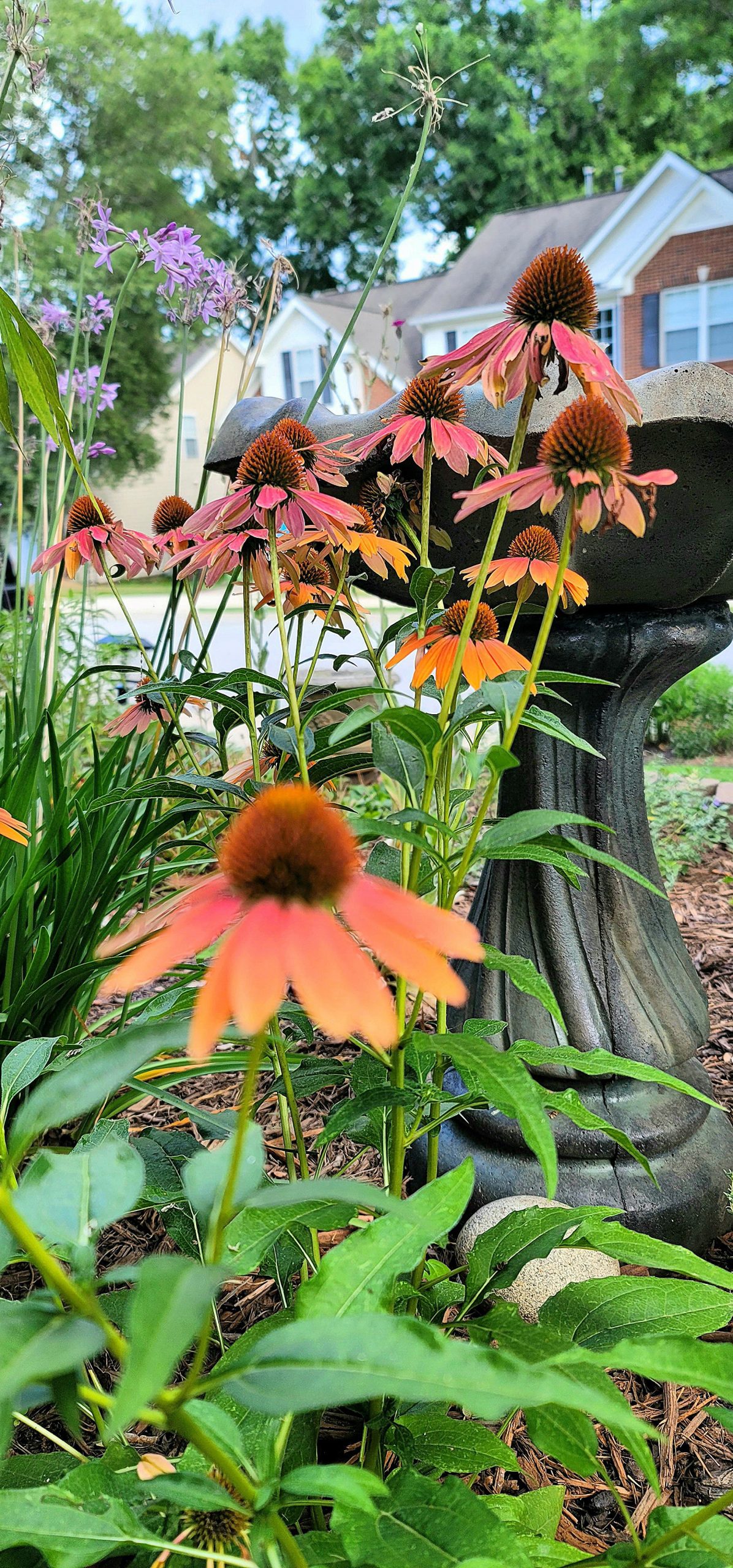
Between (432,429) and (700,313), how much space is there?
12818 mm

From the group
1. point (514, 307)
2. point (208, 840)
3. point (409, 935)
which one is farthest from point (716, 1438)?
point (514, 307)

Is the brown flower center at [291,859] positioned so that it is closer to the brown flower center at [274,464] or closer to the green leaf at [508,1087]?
the green leaf at [508,1087]

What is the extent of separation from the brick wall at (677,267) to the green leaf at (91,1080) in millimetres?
12757

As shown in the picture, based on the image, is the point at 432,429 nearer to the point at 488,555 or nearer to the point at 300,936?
the point at 488,555

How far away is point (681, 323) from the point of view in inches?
473

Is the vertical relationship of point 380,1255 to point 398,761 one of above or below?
below

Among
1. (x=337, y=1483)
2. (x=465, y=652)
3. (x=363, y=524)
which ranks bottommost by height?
(x=337, y=1483)

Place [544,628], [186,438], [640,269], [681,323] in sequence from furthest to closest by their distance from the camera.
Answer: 1. [186,438]
2. [640,269]
3. [681,323]
4. [544,628]

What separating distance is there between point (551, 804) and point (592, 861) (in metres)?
0.10

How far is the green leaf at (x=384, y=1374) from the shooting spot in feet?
1.07

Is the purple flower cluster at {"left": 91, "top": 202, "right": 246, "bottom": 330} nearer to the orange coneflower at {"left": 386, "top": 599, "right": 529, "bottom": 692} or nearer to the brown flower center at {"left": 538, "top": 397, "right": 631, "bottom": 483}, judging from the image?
the orange coneflower at {"left": 386, "top": 599, "right": 529, "bottom": 692}

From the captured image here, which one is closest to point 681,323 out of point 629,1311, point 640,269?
point 640,269

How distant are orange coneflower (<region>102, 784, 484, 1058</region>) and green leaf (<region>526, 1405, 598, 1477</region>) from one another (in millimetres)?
330

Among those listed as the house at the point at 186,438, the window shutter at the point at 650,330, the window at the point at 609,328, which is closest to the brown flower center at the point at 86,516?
the window shutter at the point at 650,330
